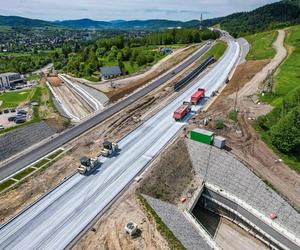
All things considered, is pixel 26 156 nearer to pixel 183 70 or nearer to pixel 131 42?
pixel 183 70

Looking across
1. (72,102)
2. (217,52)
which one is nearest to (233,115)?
(72,102)

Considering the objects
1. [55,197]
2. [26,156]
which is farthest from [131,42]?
[55,197]

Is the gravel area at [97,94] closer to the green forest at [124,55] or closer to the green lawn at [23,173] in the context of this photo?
the green forest at [124,55]

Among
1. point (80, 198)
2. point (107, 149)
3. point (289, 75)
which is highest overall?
point (289, 75)

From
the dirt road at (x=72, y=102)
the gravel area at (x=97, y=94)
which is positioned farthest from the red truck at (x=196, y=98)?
the dirt road at (x=72, y=102)

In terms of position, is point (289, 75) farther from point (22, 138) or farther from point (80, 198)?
point (22, 138)

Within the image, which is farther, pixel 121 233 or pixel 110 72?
pixel 110 72
